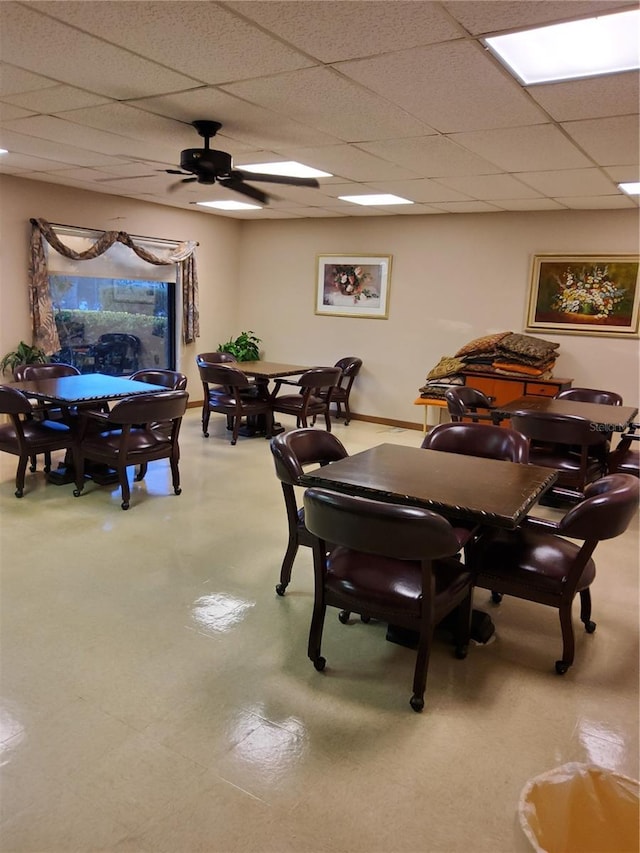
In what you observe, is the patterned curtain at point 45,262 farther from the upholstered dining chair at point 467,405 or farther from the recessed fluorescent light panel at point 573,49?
the recessed fluorescent light panel at point 573,49

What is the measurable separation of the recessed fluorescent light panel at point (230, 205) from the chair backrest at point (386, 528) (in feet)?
18.3

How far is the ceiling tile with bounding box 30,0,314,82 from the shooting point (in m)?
2.22

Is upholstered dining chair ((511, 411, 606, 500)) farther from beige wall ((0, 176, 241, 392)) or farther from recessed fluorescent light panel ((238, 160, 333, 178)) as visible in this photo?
beige wall ((0, 176, 241, 392))

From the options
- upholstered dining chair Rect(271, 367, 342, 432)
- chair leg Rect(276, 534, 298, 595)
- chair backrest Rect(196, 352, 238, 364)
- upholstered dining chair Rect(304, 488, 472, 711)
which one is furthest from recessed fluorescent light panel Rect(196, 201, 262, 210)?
upholstered dining chair Rect(304, 488, 472, 711)

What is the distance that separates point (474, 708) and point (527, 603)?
1010mm

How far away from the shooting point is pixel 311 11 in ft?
7.06

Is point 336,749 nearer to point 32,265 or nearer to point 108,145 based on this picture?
point 108,145

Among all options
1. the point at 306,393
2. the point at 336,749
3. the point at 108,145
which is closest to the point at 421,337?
the point at 306,393

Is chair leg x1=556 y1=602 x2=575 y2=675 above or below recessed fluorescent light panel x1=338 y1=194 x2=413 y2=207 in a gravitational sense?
below

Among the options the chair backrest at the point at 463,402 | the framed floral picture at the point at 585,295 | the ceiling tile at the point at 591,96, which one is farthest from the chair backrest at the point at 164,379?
the framed floral picture at the point at 585,295

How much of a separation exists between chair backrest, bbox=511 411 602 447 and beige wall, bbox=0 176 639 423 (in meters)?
2.84

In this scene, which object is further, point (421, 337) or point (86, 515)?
point (421, 337)

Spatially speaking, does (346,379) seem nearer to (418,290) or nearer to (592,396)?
(418,290)

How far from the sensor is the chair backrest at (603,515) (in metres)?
2.37
